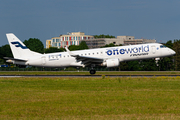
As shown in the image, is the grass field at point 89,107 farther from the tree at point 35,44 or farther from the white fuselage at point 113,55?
the tree at point 35,44

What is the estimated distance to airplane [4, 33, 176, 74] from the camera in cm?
3903

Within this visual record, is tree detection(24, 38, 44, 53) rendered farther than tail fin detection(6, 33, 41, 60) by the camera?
Yes

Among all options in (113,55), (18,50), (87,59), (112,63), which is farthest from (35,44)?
(112,63)

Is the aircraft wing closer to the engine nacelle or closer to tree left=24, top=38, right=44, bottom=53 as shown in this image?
the engine nacelle

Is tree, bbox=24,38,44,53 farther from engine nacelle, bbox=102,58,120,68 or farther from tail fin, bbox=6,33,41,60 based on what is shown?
engine nacelle, bbox=102,58,120,68

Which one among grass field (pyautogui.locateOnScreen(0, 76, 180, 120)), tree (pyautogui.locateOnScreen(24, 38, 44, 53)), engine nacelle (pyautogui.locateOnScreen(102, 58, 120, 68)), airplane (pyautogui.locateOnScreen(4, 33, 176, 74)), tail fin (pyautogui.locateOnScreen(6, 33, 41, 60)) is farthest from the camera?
tree (pyautogui.locateOnScreen(24, 38, 44, 53))

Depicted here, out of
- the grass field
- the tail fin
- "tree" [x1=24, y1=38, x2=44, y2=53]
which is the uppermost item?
"tree" [x1=24, y1=38, x2=44, y2=53]

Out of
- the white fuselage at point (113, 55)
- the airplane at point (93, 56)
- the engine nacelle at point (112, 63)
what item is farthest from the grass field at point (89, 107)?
the white fuselage at point (113, 55)

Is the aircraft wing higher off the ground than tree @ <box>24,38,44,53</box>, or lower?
lower

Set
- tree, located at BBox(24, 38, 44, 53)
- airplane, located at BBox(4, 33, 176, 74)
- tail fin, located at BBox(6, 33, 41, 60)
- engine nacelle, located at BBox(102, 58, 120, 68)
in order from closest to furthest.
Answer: engine nacelle, located at BBox(102, 58, 120, 68), airplane, located at BBox(4, 33, 176, 74), tail fin, located at BBox(6, 33, 41, 60), tree, located at BBox(24, 38, 44, 53)

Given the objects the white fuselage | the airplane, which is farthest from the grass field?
the white fuselage

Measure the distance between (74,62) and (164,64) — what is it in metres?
59.9

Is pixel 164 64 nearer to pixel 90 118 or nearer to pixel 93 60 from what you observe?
A: pixel 93 60

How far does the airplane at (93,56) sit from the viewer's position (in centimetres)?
3903
